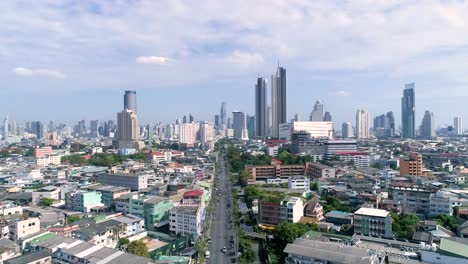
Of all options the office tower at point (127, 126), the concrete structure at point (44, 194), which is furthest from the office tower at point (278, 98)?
the concrete structure at point (44, 194)

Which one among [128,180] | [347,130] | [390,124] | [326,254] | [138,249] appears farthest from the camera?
[390,124]

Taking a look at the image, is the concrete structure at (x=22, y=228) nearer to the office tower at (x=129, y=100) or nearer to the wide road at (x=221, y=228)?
the wide road at (x=221, y=228)

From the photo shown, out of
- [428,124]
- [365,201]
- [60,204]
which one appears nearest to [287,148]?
[365,201]

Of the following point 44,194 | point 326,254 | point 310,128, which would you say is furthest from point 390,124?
point 326,254

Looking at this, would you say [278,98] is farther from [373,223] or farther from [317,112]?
[373,223]

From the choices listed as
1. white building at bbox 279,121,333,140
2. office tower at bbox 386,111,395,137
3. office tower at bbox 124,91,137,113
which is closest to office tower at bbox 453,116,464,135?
office tower at bbox 386,111,395,137

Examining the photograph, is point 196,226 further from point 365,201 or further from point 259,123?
point 259,123
